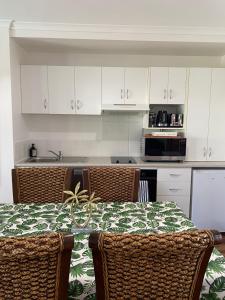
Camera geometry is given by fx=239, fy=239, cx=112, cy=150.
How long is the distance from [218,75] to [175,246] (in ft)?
9.18

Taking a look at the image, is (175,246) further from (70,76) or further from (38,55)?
(38,55)

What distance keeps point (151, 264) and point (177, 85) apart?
2.61 metres

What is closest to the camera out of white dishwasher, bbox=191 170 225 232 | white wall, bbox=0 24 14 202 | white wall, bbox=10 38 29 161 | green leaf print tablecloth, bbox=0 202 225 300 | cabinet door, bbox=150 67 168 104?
green leaf print tablecloth, bbox=0 202 225 300

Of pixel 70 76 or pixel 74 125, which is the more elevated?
pixel 70 76

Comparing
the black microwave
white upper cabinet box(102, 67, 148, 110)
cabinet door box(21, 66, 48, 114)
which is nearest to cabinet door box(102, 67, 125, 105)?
white upper cabinet box(102, 67, 148, 110)

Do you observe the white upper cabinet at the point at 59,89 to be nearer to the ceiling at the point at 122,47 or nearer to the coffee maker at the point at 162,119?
the ceiling at the point at 122,47

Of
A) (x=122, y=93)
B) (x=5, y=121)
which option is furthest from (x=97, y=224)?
(x=122, y=93)

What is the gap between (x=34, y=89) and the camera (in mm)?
3002

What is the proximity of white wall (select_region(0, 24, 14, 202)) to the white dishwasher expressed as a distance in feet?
7.24

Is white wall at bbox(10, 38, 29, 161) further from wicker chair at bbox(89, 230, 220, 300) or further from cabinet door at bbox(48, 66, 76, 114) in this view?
wicker chair at bbox(89, 230, 220, 300)

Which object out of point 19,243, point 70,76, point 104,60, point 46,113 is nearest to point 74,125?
point 46,113

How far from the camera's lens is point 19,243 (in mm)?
723

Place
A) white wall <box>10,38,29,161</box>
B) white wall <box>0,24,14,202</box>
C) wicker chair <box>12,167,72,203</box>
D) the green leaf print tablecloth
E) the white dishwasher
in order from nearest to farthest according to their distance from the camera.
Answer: the green leaf print tablecloth
wicker chair <box>12,167,72,203</box>
white wall <box>0,24,14,202</box>
white wall <box>10,38,29,161</box>
the white dishwasher

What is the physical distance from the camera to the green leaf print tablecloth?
919 mm
